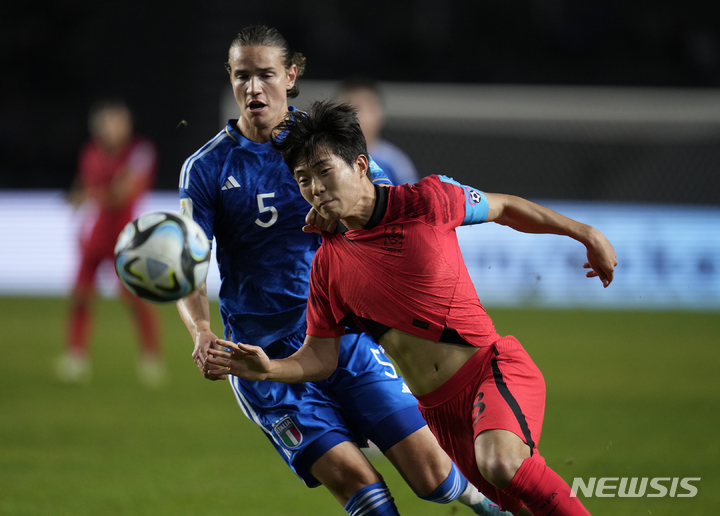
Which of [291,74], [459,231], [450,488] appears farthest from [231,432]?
[459,231]

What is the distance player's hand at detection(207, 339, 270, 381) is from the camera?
2.86 meters

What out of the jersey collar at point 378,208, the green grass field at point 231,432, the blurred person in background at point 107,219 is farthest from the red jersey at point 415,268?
the blurred person in background at point 107,219

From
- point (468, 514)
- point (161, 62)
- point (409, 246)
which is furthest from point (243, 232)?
point (161, 62)

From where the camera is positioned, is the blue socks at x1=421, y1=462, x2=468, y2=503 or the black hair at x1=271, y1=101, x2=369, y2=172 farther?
the blue socks at x1=421, y1=462, x2=468, y2=503

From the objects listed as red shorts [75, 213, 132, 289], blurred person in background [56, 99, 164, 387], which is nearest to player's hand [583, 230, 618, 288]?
blurred person in background [56, 99, 164, 387]

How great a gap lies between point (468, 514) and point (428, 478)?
4.96 ft

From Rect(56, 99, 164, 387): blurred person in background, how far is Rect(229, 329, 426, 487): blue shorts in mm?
5293

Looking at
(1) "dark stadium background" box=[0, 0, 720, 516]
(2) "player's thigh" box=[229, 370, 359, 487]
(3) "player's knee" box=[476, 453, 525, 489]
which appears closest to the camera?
(3) "player's knee" box=[476, 453, 525, 489]

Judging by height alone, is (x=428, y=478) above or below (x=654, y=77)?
below

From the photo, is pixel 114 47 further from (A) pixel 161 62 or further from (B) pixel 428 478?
(B) pixel 428 478

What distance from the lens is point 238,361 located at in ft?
9.63

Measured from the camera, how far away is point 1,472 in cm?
552

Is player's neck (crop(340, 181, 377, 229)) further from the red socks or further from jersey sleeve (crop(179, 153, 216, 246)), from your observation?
the red socks

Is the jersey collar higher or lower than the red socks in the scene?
higher
